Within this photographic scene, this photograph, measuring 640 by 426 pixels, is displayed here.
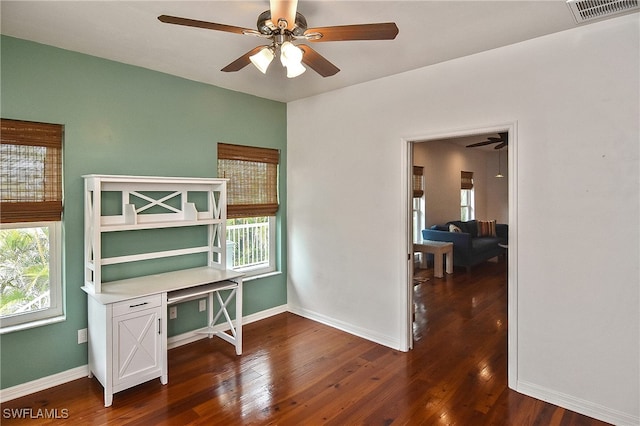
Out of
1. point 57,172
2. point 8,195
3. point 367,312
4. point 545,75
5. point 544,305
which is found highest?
point 545,75

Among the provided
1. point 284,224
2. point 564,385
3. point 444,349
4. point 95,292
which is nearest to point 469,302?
point 444,349

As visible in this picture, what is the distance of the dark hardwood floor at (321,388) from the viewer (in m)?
2.39

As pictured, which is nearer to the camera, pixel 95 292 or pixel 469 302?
pixel 95 292

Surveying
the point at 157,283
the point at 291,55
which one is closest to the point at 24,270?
the point at 157,283

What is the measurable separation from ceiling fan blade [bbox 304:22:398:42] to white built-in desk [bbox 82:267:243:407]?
2.20 meters

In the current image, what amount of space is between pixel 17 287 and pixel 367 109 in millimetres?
3344

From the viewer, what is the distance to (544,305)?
257 cm

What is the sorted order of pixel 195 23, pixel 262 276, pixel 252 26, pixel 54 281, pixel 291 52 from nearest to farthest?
pixel 195 23, pixel 291 52, pixel 252 26, pixel 54 281, pixel 262 276

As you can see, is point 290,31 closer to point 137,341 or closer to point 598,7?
point 598,7

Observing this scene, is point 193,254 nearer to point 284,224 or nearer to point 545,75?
point 284,224

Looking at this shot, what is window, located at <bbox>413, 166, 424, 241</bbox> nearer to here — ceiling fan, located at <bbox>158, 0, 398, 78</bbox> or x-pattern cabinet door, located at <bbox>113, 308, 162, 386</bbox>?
ceiling fan, located at <bbox>158, 0, 398, 78</bbox>

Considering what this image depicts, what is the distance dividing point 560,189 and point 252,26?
2412 millimetres

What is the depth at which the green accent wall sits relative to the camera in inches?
103

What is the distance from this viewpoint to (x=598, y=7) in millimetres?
2123
